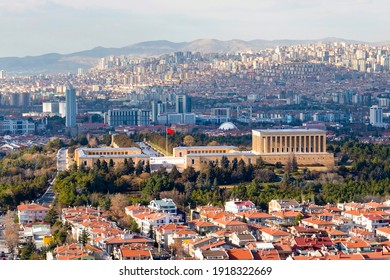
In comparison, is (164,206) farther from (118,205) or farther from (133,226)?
(133,226)

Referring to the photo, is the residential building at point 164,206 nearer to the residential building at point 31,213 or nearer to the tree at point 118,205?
the tree at point 118,205

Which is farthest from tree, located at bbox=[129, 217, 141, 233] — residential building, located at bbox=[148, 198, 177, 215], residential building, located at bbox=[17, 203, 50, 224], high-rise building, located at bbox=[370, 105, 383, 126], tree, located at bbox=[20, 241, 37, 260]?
high-rise building, located at bbox=[370, 105, 383, 126]

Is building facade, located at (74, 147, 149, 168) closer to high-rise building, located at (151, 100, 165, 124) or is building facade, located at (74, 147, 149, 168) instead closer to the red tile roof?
the red tile roof

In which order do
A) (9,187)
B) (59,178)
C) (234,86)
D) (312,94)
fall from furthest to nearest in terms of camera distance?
(234,86) → (312,94) → (59,178) → (9,187)

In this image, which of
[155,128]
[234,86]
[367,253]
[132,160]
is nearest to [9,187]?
[132,160]

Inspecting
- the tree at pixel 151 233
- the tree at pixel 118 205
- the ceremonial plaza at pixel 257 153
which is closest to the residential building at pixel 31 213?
the tree at pixel 118 205

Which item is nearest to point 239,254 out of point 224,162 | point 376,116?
point 224,162

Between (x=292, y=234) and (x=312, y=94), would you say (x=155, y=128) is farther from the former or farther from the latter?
(x=292, y=234)

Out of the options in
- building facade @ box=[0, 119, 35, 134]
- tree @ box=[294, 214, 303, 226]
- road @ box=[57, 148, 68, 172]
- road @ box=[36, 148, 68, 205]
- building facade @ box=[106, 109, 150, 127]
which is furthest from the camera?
building facade @ box=[106, 109, 150, 127]
